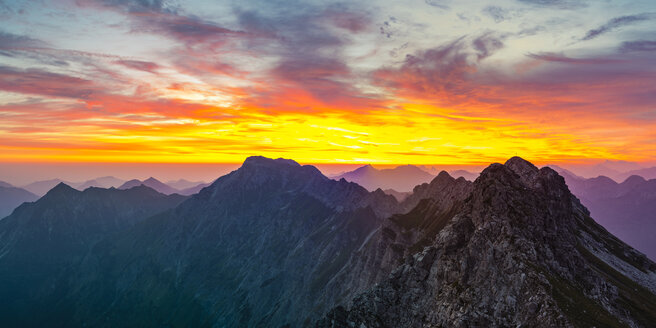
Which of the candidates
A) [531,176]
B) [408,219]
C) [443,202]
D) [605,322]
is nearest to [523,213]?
[605,322]

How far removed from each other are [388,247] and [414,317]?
81086 millimetres

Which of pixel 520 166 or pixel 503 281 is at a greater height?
pixel 520 166

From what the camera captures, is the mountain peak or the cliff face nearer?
the cliff face

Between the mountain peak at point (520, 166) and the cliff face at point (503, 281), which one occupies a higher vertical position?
the mountain peak at point (520, 166)

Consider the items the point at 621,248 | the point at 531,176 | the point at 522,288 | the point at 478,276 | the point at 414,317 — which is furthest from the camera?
the point at 621,248

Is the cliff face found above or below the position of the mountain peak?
below

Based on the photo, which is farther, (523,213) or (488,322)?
(523,213)

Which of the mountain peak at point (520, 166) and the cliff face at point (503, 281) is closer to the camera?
the cliff face at point (503, 281)

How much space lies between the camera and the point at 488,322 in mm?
75250

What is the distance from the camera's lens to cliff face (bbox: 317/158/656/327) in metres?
72.6

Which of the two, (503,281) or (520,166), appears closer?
(503,281)

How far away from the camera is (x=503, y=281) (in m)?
79.7

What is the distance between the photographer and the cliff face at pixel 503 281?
7256 centimetres

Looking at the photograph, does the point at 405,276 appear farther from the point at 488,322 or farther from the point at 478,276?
the point at 488,322
